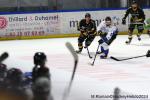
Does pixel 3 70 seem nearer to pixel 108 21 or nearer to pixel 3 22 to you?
pixel 108 21

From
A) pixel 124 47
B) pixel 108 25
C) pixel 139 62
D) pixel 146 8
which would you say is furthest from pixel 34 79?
pixel 146 8

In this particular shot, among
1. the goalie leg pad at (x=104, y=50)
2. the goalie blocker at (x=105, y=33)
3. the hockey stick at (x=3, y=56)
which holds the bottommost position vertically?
the goalie leg pad at (x=104, y=50)

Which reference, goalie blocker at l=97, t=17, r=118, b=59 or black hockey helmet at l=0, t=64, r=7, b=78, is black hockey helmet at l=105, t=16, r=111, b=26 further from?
black hockey helmet at l=0, t=64, r=7, b=78

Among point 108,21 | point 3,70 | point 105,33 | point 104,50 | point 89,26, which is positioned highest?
point 3,70

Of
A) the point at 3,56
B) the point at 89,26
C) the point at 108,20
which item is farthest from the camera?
the point at 89,26

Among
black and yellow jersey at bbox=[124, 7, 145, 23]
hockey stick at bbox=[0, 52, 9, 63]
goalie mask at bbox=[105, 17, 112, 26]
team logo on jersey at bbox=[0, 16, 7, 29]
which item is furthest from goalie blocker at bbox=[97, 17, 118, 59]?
hockey stick at bbox=[0, 52, 9, 63]

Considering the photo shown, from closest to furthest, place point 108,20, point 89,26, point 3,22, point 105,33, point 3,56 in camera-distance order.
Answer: point 3,56 < point 108,20 < point 105,33 < point 89,26 < point 3,22

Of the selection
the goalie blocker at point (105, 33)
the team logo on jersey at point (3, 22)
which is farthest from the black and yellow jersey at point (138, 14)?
the team logo on jersey at point (3, 22)

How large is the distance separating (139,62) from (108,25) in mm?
1037

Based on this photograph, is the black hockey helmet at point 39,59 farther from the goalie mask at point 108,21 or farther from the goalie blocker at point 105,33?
the goalie blocker at point 105,33

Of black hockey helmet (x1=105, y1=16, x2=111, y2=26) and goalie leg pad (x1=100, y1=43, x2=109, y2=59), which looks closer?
black hockey helmet (x1=105, y1=16, x2=111, y2=26)

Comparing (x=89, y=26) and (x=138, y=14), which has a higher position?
(x=138, y=14)

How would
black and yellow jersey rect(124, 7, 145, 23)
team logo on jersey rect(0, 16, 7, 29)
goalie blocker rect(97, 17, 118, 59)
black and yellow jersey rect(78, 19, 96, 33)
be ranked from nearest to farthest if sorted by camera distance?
goalie blocker rect(97, 17, 118, 59) → black and yellow jersey rect(78, 19, 96, 33) → black and yellow jersey rect(124, 7, 145, 23) → team logo on jersey rect(0, 16, 7, 29)

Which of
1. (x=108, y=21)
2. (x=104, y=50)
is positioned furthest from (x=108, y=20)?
(x=104, y=50)
